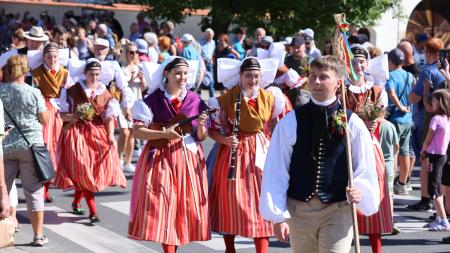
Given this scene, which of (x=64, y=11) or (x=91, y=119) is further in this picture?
(x=64, y=11)

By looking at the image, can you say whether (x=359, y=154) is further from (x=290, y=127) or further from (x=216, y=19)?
(x=216, y=19)

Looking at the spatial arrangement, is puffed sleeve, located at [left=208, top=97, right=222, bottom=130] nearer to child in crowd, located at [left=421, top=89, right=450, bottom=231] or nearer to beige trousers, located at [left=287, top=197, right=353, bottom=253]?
beige trousers, located at [left=287, top=197, right=353, bottom=253]

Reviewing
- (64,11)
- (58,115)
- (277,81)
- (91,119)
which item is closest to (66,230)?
(91,119)

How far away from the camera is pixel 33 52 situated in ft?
35.2

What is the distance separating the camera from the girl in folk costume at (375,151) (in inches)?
298

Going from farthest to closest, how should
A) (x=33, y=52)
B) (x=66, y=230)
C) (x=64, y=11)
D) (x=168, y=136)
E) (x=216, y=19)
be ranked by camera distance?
(x=64, y=11), (x=216, y=19), (x=33, y=52), (x=66, y=230), (x=168, y=136)

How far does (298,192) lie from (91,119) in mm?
4745

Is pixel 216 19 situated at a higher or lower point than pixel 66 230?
higher

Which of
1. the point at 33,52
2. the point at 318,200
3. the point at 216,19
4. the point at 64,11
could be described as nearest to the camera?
the point at 318,200

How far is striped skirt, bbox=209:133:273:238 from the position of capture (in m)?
7.42

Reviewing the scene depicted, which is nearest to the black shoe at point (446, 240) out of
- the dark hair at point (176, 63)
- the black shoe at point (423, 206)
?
the black shoe at point (423, 206)

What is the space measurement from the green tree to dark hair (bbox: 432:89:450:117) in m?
13.3

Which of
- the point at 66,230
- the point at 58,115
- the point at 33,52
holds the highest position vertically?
the point at 33,52

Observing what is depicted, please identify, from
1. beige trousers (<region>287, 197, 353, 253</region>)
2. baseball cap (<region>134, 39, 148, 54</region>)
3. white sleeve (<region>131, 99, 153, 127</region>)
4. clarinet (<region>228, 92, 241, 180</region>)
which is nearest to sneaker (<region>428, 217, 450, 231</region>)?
clarinet (<region>228, 92, 241, 180</region>)
